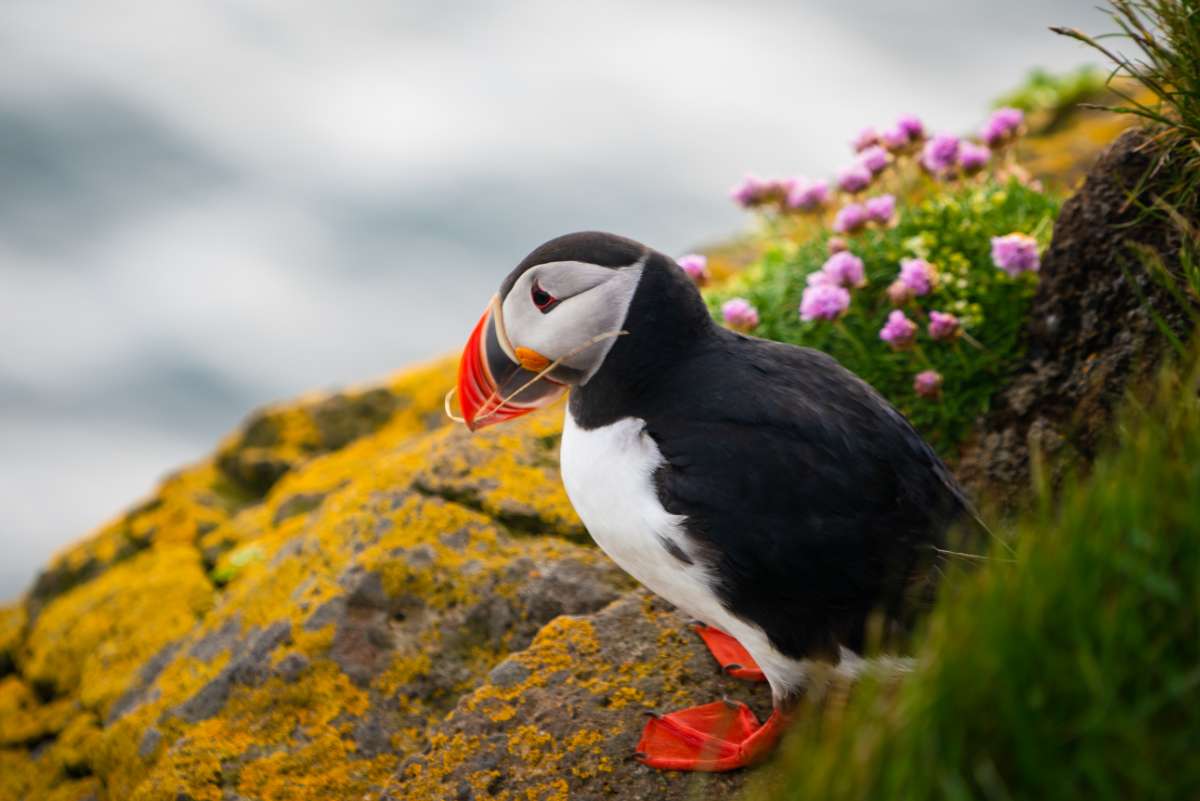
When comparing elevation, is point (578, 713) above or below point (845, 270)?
below

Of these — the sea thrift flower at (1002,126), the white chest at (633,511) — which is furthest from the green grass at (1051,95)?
the white chest at (633,511)

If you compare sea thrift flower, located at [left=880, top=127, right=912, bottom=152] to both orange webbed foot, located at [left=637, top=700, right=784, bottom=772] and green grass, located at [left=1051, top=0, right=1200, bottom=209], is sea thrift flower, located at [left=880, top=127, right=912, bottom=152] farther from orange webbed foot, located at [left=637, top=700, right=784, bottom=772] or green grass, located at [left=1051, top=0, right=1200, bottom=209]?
orange webbed foot, located at [left=637, top=700, right=784, bottom=772]

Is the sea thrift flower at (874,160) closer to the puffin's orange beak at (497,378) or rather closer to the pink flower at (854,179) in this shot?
the pink flower at (854,179)

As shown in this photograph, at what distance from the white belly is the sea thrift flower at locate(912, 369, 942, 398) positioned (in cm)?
200

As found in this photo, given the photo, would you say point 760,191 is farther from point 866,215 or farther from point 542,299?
point 542,299

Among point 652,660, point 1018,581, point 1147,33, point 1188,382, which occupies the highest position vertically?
point 1147,33

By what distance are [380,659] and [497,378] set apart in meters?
1.71

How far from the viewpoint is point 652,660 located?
4.45 meters

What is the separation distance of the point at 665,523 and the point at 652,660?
42.1 inches

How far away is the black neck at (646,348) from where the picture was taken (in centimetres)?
390

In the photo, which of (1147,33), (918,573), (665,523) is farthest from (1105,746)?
(1147,33)

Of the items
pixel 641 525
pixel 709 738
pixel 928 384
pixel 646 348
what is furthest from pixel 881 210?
pixel 709 738

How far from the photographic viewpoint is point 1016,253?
17.3 feet

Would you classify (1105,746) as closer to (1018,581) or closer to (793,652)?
(1018,581)
